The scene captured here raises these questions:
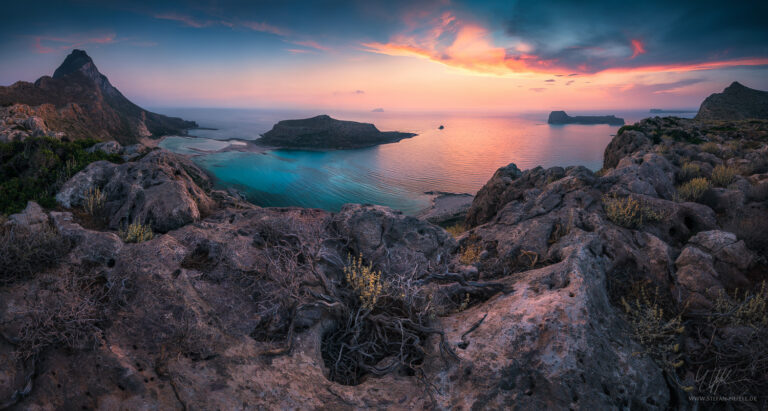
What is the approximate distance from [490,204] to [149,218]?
12.8 m

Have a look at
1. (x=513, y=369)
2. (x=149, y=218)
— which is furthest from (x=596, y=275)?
(x=149, y=218)

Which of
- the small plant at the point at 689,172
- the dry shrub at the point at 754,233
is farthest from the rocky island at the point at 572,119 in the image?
the dry shrub at the point at 754,233

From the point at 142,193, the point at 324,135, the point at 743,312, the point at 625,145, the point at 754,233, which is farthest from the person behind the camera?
the point at 324,135

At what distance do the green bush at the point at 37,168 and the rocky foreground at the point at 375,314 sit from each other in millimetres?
1870

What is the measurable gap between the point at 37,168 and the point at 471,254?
12443 millimetres

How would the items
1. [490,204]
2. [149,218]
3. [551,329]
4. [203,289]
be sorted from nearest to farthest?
[551,329], [203,289], [149,218], [490,204]

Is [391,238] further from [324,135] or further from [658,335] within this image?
[324,135]

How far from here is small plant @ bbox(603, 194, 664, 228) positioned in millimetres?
5953

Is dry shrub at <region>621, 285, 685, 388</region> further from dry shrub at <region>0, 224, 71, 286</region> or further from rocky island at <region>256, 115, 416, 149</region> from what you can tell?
rocky island at <region>256, 115, 416, 149</region>

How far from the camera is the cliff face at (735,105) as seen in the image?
1980 inches

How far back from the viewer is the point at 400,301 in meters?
4.34

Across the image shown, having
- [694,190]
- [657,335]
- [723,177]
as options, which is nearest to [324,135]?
[723,177]

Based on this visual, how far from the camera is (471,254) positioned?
5.91m

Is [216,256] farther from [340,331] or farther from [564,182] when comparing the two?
[564,182]
